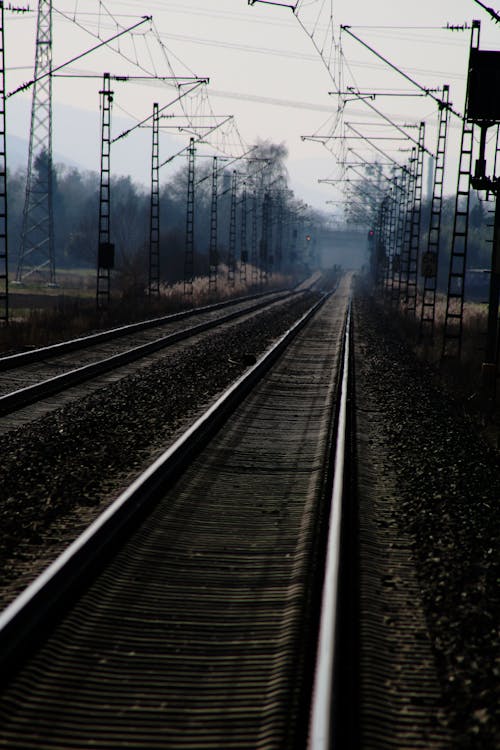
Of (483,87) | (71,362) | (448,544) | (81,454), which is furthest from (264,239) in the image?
(448,544)

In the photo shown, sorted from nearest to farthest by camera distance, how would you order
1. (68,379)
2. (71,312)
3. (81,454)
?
(81,454), (68,379), (71,312)

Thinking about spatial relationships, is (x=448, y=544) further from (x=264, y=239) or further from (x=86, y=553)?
(x=264, y=239)

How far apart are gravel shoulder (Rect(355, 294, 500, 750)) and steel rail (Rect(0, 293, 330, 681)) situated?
1.89 metres

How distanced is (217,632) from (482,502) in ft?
12.6

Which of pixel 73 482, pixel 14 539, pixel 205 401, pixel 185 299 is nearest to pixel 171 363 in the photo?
pixel 205 401

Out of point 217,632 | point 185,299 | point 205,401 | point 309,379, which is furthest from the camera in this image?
point 185,299

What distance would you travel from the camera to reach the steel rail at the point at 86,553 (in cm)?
434

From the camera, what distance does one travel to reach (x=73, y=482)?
25.4 feet

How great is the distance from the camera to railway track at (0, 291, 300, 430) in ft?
39.4

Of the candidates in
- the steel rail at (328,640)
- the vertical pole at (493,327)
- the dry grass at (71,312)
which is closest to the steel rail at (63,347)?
the dry grass at (71,312)

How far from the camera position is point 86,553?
560 centimetres

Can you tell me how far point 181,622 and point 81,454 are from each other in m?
4.19

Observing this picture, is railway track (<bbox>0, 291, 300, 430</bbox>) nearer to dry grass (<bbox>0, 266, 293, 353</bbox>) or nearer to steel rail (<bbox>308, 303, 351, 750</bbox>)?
dry grass (<bbox>0, 266, 293, 353</bbox>)

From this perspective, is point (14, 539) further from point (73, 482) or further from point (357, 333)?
point (357, 333)
